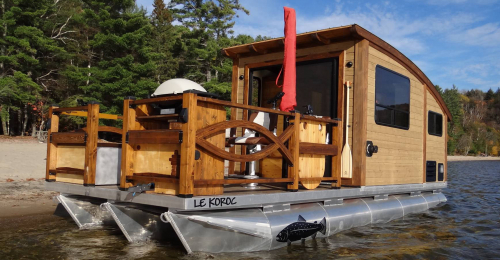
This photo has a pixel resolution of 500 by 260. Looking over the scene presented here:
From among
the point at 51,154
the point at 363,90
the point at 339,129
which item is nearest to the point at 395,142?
the point at 363,90

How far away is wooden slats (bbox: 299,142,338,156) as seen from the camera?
5543 mm

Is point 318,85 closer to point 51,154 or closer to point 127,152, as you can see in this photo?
point 127,152

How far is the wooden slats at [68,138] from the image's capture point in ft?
17.8

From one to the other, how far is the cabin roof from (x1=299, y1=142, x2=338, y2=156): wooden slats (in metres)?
1.93

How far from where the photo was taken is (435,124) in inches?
380

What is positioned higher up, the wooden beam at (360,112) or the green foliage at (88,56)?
the green foliage at (88,56)

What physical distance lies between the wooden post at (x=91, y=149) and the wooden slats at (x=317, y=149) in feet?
8.81

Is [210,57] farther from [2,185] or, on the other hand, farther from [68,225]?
[68,225]

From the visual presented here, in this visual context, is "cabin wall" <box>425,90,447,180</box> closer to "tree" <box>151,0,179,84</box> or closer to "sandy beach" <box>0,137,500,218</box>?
"sandy beach" <box>0,137,500,218</box>

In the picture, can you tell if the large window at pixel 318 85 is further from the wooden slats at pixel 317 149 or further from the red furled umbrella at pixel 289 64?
the wooden slats at pixel 317 149

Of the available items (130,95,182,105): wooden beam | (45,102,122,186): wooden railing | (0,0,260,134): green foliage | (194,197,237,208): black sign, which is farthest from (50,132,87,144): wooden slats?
(0,0,260,134): green foliage

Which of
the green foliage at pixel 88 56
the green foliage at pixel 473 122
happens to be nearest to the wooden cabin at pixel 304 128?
the green foliage at pixel 88 56

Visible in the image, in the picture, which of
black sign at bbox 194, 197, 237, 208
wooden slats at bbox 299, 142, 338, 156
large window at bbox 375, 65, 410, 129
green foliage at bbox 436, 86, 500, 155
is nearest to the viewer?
black sign at bbox 194, 197, 237, 208

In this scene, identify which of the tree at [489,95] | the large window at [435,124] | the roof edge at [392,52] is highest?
the tree at [489,95]
